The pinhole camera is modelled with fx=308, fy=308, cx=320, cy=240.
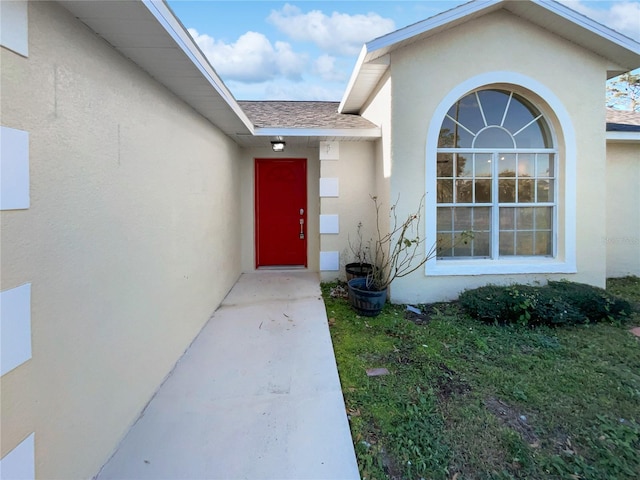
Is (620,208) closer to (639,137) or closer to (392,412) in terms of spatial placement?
(639,137)

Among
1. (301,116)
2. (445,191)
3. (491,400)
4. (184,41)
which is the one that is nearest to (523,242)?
(445,191)

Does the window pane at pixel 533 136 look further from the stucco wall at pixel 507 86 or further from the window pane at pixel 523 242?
the window pane at pixel 523 242

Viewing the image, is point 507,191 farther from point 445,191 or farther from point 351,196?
point 351,196

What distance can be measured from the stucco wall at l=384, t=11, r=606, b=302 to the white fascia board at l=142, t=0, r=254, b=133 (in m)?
2.65

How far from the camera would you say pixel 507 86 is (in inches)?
191

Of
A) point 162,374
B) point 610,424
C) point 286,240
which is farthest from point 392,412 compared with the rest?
point 286,240

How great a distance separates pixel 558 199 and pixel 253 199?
570 cm

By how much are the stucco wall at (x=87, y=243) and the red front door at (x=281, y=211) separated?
3801mm

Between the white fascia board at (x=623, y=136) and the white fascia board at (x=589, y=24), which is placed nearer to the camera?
the white fascia board at (x=589, y=24)

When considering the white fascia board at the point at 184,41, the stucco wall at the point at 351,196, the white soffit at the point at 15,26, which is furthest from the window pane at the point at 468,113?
the white soffit at the point at 15,26

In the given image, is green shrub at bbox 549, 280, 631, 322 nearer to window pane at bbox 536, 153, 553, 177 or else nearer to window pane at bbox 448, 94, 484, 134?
window pane at bbox 536, 153, 553, 177

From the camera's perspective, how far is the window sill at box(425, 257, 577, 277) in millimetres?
4828

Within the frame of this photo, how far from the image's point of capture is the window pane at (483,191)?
5.03 metres

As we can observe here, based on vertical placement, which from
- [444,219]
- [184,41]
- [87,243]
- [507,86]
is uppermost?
[507,86]
